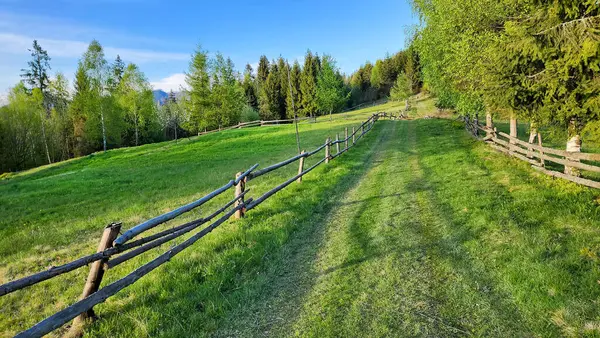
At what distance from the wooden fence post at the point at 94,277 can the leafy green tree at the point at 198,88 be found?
3903 centimetres

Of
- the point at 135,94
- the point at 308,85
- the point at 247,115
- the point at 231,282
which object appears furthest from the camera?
the point at 308,85

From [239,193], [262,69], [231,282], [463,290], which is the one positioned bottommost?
[463,290]

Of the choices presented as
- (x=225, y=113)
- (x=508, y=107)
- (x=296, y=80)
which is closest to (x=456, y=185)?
(x=508, y=107)

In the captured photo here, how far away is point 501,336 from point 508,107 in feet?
26.8

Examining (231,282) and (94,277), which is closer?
(94,277)

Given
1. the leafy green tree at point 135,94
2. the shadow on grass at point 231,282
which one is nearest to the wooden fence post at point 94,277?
the shadow on grass at point 231,282

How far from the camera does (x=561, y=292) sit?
4414mm

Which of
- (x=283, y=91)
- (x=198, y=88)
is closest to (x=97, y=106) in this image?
(x=198, y=88)

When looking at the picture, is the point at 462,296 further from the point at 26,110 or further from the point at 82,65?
the point at 26,110

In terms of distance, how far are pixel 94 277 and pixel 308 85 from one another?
62616mm

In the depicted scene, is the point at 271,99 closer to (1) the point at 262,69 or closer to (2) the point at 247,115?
(2) the point at 247,115

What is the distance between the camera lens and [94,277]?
4.21 metres

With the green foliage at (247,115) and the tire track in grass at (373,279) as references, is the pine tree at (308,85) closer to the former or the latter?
the green foliage at (247,115)

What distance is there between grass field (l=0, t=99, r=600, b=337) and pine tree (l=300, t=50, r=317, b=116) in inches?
2024
